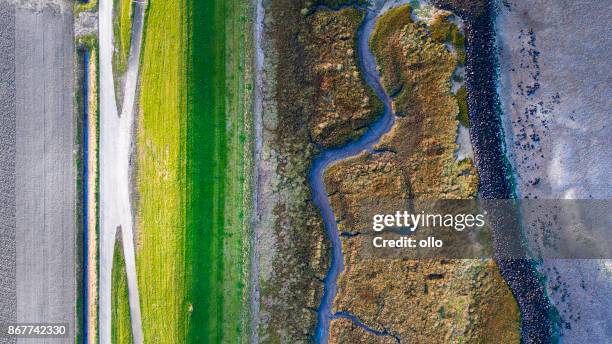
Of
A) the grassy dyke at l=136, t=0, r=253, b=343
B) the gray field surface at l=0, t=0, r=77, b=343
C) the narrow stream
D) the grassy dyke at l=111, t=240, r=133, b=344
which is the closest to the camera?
the grassy dyke at l=136, t=0, r=253, b=343

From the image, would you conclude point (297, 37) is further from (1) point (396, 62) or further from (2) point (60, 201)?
(2) point (60, 201)

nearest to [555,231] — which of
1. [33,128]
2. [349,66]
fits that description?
[349,66]

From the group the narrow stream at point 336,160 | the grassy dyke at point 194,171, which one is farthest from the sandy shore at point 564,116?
the grassy dyke at point 194,171

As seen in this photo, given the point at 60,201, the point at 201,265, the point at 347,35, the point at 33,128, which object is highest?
the point at 347,35

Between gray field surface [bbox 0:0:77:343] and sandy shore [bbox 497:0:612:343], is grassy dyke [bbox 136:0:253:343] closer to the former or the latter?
gray field surface [bbox 0:0:77:343]

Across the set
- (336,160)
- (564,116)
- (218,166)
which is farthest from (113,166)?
(564,116)

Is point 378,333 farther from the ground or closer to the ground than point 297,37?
closer to the ground

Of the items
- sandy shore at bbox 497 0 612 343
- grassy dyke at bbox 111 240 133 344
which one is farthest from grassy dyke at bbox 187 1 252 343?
sandy shore at bbox 497 0 612 343

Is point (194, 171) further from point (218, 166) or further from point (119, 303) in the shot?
point (119, 303)
